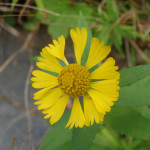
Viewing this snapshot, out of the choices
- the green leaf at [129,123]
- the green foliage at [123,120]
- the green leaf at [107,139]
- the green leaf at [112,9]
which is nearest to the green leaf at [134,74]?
the green foliage at [123,120]

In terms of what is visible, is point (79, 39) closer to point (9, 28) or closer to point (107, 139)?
point (107, 139)

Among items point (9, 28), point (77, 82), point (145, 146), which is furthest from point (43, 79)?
point (9, 28)

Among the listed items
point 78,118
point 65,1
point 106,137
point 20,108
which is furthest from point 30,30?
point 78,118

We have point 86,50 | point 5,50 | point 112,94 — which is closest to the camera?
point 112,94

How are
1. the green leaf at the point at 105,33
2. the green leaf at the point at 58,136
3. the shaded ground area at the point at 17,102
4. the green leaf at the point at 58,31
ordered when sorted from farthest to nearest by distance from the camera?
the green leaf at the point at 58,31 → the shaded ground area at the point at 17,102 → the green leaf at the point at 105,33 → the green leaf at the point at 58,136

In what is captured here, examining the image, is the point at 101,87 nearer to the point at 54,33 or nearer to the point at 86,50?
the point at 86,50

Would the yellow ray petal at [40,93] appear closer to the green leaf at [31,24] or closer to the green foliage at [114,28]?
the green foliage at [114,28]
